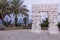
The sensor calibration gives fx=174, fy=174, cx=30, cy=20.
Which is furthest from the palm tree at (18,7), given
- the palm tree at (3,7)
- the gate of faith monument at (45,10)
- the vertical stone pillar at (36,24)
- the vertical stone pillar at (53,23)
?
the vertical stone pillar at (53,23)

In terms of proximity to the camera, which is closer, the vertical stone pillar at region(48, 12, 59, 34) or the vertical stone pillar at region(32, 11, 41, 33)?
the vertical stone pillar at region(48, 12, 59, 34)

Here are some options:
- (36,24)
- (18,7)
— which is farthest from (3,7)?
(36,24)

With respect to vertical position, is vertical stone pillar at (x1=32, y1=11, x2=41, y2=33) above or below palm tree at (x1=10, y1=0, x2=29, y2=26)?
below

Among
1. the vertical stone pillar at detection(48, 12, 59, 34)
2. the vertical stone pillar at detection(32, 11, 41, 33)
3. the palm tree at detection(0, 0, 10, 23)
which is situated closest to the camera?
the vertical stone pillar at detection(48, 12, 59, 34)

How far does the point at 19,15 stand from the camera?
107ft

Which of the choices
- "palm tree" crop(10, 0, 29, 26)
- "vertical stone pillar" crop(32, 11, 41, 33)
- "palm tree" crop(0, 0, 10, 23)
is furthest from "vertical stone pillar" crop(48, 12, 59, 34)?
"palm tree" crop(10, 0, 29, 26)

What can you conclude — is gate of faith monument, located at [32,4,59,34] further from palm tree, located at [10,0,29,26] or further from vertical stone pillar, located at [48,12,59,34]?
palm tree, located at [10,0,29,26]

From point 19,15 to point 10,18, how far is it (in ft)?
7.18

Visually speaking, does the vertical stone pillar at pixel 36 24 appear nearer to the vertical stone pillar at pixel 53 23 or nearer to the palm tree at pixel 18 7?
the vertical stone pillar at pixel 53 23

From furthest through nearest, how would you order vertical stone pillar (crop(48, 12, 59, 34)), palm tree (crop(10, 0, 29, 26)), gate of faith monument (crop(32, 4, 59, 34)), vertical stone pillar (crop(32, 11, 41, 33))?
palm tree (crop(10, 0, 29, 26))
vertical stone pillar (crop(32, 11, 41, 33))
gate of faith monument (crop(32, 4, 59, 34))
vertical stone pillar (crop(48, 12, 59, 34))

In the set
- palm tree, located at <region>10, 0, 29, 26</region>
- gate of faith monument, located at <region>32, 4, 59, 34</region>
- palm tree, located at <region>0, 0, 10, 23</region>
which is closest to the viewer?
gate of faith monument, located at <region>32, 4, 59, 34</region>

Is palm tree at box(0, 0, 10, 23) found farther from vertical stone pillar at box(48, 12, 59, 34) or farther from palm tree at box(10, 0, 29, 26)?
vertical stone pillar at box(48, 12, 59, 34)

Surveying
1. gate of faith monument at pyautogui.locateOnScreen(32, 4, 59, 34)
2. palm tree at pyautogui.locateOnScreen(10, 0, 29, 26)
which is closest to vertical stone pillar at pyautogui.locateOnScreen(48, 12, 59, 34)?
gate of faith monument at pyautogui.locateOnScreen(32, 4, 59, 34)

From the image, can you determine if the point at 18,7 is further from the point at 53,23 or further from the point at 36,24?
the point at 53,23
